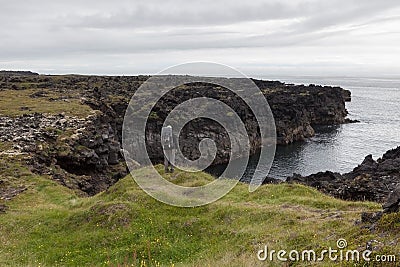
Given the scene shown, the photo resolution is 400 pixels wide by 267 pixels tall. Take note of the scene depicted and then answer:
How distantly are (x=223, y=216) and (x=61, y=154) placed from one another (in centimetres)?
2893

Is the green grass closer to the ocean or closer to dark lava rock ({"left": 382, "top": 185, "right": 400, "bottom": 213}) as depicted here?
the ocean

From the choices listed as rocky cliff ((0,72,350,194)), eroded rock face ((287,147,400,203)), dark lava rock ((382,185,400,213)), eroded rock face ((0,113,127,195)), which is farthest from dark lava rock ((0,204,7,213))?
eroded rock face ((287,147,400,203))

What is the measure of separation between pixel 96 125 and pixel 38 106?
14986mm

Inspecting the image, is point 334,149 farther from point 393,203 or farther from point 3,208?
point 393,203

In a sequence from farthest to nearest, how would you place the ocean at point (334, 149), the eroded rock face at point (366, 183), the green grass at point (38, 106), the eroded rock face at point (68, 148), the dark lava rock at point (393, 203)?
1. the ocean at point (334, 149)
2. the green grass at point (38, 106)
3. the eroded rock face at point (68, 148)
4. the eroded rock face at point (366, 183)
5. the dark lava rock at point (393, 203)

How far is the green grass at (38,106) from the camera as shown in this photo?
62781mm

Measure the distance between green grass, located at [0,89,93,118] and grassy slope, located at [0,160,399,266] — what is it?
3878 cm

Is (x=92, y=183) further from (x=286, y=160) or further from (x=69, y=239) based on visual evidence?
(x=286, y=160)

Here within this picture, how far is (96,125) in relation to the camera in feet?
197

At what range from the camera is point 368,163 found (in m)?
57.1

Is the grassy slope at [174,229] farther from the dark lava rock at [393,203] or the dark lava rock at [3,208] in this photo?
the dark lava rock at [393,203]

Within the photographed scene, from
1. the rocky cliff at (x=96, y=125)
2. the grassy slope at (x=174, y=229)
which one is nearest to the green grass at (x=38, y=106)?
the rocky cliff at (x=96, y=125)

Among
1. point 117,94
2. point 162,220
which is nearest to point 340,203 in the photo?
point 162,220

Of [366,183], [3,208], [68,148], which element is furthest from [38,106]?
[366,183]
